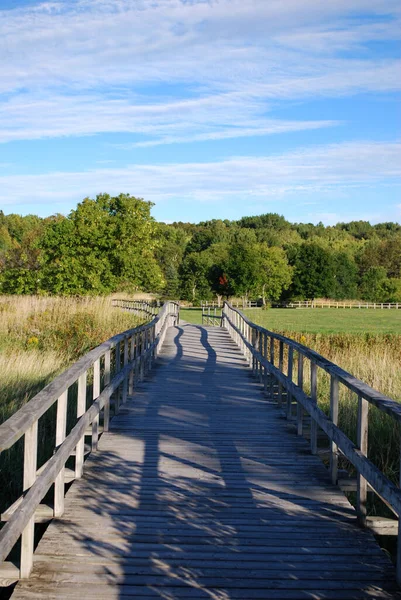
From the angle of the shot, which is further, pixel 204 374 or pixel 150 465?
pixel 204 374

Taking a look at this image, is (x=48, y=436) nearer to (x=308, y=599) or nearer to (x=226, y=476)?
(x=226, y=476)

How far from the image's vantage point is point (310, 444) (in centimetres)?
721

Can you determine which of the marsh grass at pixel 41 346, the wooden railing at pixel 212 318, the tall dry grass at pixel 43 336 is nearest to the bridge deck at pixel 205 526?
the marsh grass at pixel 41 346

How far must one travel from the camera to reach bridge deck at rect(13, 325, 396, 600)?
3953 mm

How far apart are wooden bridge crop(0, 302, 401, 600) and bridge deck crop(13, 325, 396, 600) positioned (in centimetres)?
1

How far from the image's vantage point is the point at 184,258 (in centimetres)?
12369

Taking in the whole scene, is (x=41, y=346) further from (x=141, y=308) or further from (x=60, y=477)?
(x=60, y=477)

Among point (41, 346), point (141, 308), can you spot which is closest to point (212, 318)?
point (141, 308)

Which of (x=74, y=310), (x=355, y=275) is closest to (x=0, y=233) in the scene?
(x=355, y=275)

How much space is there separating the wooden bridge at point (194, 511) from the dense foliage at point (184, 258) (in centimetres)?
3839

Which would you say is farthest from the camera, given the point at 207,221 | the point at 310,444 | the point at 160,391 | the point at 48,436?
the point at 207,221

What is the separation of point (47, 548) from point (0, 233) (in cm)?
10956

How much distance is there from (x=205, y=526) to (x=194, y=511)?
320 mm

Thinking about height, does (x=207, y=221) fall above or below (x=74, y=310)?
above
